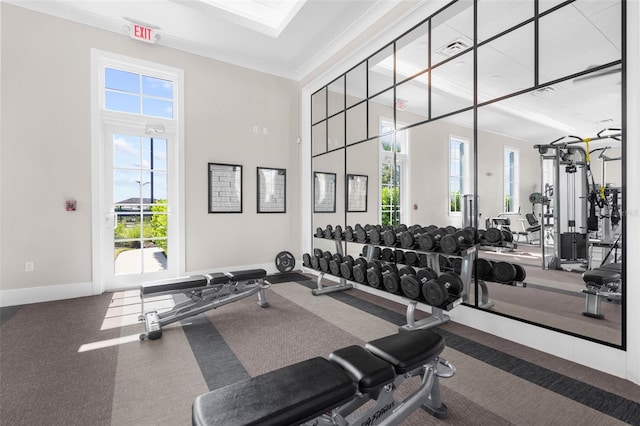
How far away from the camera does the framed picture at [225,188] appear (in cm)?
451

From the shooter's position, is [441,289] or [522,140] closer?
[441,289]

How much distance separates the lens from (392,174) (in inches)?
150

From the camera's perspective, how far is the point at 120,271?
4043 millimetres

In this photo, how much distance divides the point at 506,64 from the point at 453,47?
0.82 meters

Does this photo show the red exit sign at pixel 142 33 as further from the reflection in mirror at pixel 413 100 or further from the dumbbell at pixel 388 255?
the dumbbell at pixel 388 255

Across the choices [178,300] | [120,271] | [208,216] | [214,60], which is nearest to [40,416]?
[178,300]

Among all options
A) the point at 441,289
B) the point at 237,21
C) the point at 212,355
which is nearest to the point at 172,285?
the point at 212,355

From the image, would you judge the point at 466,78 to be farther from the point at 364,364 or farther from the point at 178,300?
the point at 178,300

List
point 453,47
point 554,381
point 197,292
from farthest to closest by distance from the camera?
point 453,47, point 197,292, point 554,381

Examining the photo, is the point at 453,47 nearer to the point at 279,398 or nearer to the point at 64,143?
the point at 279,398

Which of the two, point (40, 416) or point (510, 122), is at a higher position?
point (510, 122)

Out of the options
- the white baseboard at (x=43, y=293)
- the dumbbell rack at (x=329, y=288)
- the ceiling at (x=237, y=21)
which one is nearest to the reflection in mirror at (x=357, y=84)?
the ceiling at (x=237, y=21)

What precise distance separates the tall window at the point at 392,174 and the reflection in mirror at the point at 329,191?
0.71 meters

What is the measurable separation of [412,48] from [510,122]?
4.46 ft
